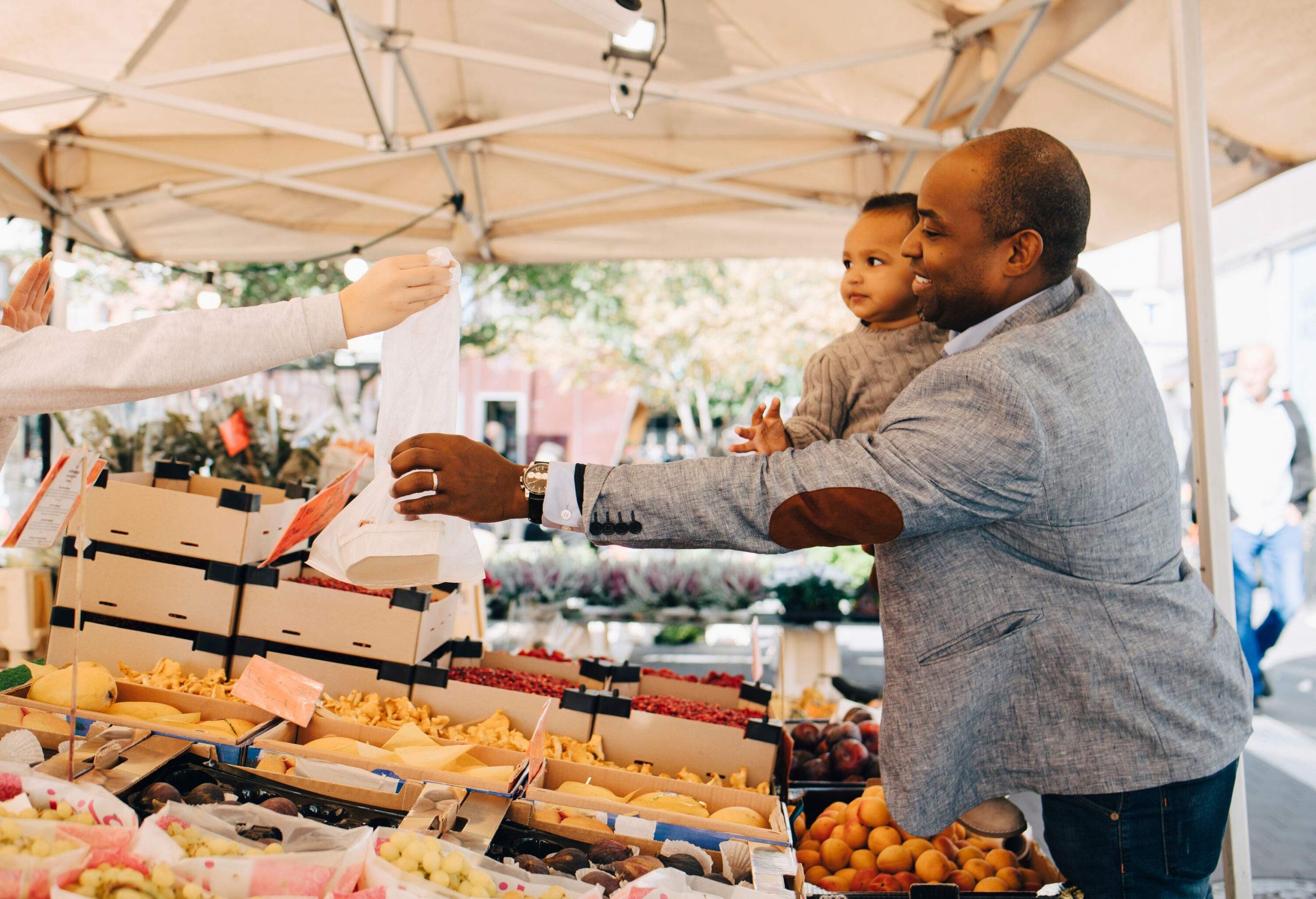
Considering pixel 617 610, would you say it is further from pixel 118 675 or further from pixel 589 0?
pixel 589 0

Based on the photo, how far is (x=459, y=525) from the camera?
63.3 inches

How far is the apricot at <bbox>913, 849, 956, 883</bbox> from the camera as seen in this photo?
2053 mm

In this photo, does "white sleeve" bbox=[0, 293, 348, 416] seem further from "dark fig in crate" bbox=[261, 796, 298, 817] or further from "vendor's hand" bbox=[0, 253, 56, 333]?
"dark fig in crate" bbox=[261, 796, 298, 817]

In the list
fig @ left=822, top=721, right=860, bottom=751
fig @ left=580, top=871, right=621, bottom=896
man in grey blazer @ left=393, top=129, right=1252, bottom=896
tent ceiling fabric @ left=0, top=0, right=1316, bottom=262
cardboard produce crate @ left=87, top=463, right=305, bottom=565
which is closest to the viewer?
man in grey blazer @ left=393, top=129, right=1252, bottom=896

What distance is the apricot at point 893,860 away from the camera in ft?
6.89

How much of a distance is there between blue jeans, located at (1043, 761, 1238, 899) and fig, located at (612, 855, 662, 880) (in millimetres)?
622

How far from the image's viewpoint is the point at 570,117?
3369 millimetres

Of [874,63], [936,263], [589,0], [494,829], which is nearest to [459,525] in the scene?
[494,829]

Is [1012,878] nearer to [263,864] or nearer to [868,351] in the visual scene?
[868,351]

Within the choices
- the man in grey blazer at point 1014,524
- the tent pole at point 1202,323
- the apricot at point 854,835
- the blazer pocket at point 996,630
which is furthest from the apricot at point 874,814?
the blazer pocket at point 996,630

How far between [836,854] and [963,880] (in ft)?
0.96

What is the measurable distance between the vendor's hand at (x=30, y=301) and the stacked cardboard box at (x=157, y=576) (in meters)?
0.66

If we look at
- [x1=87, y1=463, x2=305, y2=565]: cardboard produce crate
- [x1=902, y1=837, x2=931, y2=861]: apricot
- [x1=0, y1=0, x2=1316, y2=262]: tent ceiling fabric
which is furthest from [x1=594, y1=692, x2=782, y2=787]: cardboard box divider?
[x1=0, y1=0, x2=1316, y2=262]: tent ceiling fabric

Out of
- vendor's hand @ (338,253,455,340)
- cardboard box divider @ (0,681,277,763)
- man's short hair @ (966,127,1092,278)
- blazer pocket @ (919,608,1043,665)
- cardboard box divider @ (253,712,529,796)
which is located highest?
man's short hair @ (966,127,1092,278)
